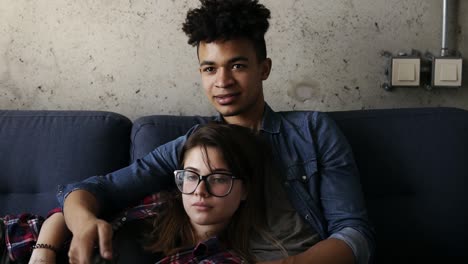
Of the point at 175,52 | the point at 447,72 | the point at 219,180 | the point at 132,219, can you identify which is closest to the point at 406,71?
the point at 447,72

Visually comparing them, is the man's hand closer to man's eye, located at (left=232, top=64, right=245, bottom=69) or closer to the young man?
the young man

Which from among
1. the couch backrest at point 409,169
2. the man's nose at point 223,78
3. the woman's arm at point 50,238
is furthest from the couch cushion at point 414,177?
the woman's arm at point 50,238

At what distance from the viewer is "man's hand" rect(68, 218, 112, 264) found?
1095 mm

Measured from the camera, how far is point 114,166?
5.13 feet

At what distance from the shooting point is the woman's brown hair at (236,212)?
1214mm

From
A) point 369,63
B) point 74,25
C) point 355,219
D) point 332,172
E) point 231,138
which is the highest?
point 74,25

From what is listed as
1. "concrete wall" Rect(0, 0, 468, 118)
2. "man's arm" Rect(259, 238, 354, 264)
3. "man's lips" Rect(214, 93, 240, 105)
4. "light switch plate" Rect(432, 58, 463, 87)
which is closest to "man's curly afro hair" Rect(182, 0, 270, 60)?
"man's lips" Rect(214, 93, 240, 105)

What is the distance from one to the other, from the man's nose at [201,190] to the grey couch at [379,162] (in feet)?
1.33

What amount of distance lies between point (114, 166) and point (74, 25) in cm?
58

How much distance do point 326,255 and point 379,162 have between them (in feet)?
1.49

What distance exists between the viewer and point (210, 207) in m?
1.18

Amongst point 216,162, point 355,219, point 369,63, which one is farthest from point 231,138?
point 369,63

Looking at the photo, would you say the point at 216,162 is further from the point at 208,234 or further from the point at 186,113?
the point at 186,113

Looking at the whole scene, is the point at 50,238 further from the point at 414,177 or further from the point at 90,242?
the point at 414,177
